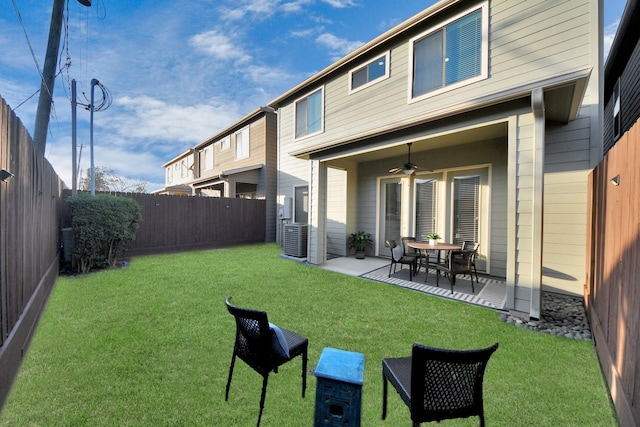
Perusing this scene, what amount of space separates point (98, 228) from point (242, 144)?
7754 millimetres

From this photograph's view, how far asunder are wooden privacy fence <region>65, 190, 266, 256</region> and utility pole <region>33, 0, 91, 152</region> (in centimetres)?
343

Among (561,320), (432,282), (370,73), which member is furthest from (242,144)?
(561,320)

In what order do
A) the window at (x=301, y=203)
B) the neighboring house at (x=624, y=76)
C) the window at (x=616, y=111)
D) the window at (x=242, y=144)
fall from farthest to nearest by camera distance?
the window at (x=242, y=144), the window at (x=301, y=203), the window at (x=616, y=111), the neighboring house at (x=624, y=76)

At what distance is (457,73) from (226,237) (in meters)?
9.00

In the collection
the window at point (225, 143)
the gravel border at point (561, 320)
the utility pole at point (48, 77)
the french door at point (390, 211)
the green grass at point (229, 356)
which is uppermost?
the window at point (225, 143)

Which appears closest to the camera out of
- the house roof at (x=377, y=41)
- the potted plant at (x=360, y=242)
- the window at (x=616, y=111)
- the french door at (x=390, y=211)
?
the house roof at (x=377, y=41)

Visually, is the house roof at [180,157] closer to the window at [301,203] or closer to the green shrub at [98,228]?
Answer: the window at [301,203]

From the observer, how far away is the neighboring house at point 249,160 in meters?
11.2

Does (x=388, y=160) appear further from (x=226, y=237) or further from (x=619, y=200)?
(x=226, y=237)

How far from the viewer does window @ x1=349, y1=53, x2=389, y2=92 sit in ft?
22.0

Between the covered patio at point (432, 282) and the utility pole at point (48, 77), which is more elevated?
the utility pole at point (48, 77)

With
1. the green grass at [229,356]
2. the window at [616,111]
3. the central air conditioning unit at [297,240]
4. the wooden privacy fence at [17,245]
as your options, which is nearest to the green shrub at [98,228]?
the green grass at [229,356]

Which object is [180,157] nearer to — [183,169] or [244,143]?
[183,169]

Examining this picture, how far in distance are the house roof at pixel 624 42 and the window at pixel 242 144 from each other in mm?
11814
